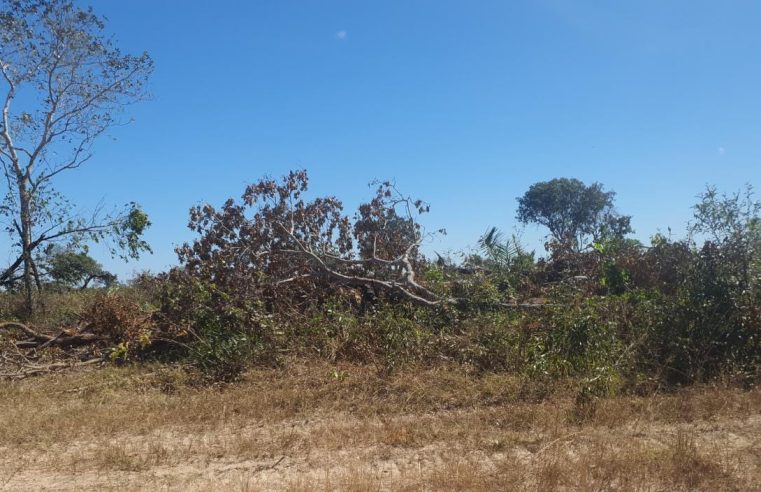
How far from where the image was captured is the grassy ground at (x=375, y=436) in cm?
396

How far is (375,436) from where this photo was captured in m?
4.75

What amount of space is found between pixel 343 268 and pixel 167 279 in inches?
105

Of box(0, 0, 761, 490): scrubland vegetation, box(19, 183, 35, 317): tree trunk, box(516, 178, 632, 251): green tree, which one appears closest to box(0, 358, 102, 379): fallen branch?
box(0, 0, 761, 490): scrubland vegetation

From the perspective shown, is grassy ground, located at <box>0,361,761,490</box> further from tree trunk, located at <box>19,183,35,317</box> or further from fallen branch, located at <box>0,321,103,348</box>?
tree trunk, located at <box>19,183,35,317</box>

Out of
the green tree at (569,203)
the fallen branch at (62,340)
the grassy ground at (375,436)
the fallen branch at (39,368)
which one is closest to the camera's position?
the grassy ground at (375,436)

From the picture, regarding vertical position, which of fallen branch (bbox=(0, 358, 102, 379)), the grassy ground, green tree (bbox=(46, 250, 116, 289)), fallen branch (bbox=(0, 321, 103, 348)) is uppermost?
green tree (bbox=(46, 250, 116, 289))

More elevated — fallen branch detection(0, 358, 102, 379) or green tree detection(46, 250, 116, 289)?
green tree detection(46, 250, 116, 289)

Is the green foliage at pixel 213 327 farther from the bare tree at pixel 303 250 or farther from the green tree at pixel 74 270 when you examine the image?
the green tree at pixel 74 270

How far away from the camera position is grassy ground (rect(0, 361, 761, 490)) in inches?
156

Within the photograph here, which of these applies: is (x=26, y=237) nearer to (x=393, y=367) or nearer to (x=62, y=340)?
(x=62, y=340)

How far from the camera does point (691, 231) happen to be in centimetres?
727

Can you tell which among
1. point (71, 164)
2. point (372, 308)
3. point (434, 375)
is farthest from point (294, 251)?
point (71, 164)

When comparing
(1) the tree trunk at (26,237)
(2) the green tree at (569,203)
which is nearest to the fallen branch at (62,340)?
(1) the tree trunk at (26,237)

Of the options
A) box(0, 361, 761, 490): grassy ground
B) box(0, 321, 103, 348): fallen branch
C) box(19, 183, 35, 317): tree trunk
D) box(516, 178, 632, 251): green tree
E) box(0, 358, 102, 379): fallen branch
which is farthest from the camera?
box(516, 178, 632, 251): green tree
